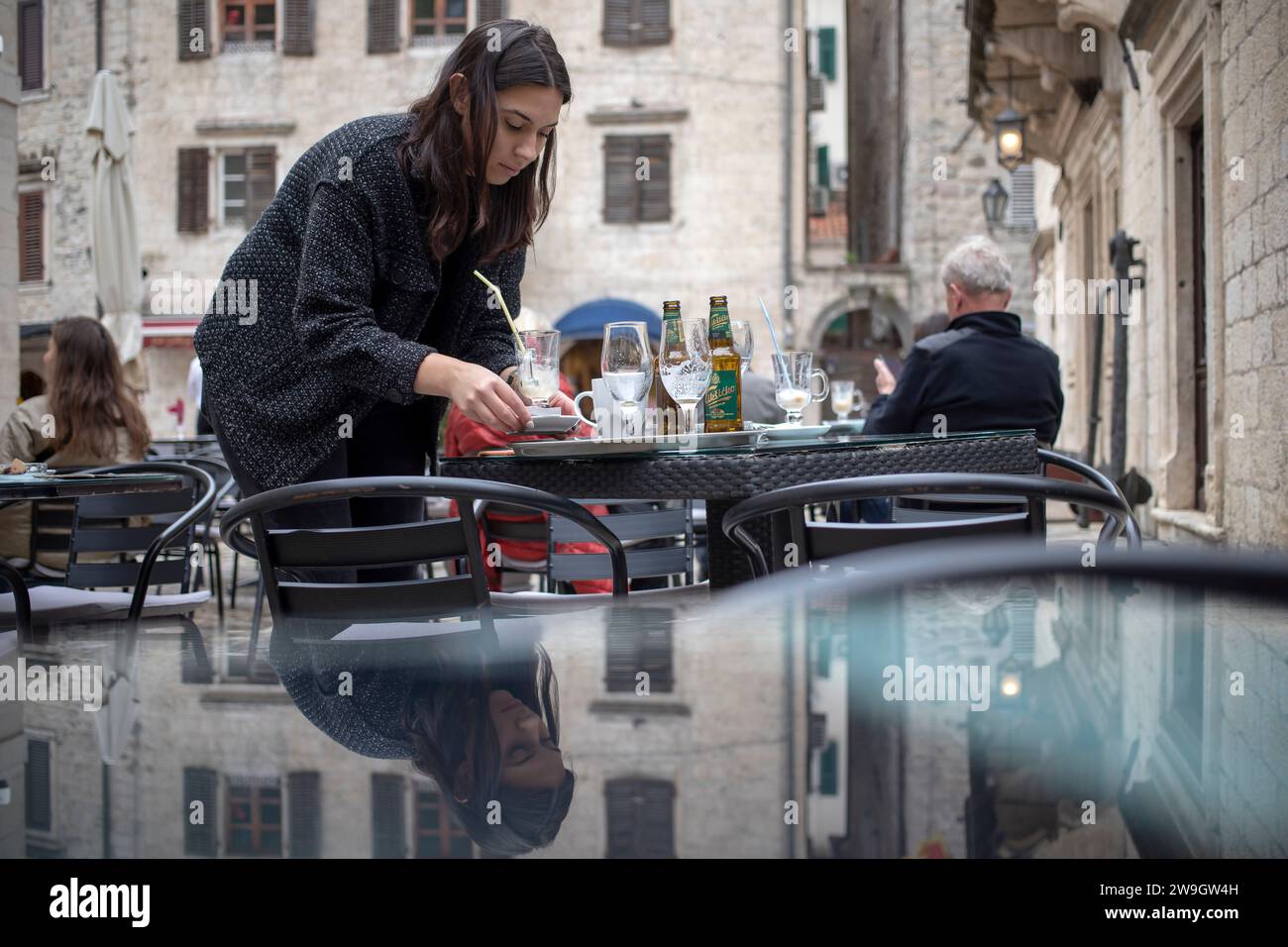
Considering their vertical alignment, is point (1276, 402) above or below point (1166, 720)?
above

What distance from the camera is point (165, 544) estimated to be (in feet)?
8.62

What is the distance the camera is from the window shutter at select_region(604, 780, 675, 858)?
45cm

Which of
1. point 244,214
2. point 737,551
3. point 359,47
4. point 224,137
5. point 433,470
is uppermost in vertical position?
point 359,47

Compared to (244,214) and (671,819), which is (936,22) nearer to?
(244,214)

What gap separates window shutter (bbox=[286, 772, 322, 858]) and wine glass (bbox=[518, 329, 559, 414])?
158 centimetres

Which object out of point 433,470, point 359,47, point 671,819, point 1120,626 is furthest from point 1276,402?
point 359,47

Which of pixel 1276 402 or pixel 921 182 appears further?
pixel 921 182

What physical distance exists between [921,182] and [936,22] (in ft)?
8.45

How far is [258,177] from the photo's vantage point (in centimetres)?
1988

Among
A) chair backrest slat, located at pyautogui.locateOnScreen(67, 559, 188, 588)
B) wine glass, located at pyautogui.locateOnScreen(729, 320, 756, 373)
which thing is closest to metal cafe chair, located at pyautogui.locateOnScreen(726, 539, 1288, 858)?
wine glass, located at pyautogui.locateOnScreen(729, 320, 756, 373)

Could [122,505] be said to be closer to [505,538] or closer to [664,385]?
[505,538]

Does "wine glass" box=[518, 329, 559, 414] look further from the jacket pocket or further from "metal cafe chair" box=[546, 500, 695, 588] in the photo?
"metal cafe chair" box=[546, 500, 695, 588]

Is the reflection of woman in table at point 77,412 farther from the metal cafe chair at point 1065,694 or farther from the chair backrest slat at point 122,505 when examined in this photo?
the metal cafe chair at point 1065,694
